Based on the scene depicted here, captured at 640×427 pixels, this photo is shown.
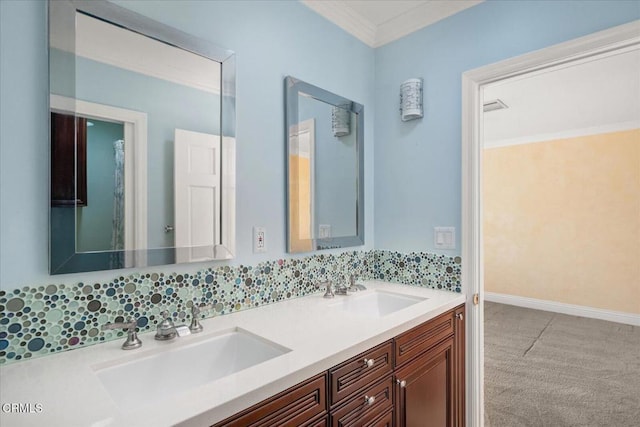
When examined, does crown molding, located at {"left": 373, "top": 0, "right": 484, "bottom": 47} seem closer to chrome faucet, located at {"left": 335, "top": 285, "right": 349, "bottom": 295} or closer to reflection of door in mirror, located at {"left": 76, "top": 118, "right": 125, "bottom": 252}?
chrome faucet, located at {"left": 335, "top": 285, "right": 349, "bottom": 295}

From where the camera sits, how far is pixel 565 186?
4402 mm

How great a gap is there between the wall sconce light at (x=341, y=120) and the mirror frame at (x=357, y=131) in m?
0.02

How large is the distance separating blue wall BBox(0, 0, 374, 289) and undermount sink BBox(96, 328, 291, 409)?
0.31m

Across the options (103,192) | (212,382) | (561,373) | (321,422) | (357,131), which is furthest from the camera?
(561,373)

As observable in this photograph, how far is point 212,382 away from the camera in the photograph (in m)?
0.86

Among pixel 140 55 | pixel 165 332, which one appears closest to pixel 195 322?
pixel 165 332

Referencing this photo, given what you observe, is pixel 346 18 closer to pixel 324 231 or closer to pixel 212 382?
pixel 324 231

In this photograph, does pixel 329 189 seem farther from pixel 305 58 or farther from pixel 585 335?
pixel 585 335

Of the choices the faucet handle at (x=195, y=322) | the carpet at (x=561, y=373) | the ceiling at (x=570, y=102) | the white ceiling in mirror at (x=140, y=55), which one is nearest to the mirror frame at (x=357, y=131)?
the white ceiling in mirror at (x=140, y=55)

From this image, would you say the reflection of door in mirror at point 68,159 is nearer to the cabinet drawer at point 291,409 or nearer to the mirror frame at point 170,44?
the mirror frame at point 170,44

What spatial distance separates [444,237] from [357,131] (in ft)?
2.74

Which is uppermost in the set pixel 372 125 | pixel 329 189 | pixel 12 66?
pixel 372 125

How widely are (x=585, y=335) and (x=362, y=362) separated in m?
3.64

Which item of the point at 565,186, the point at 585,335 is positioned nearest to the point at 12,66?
the point at 585,335
